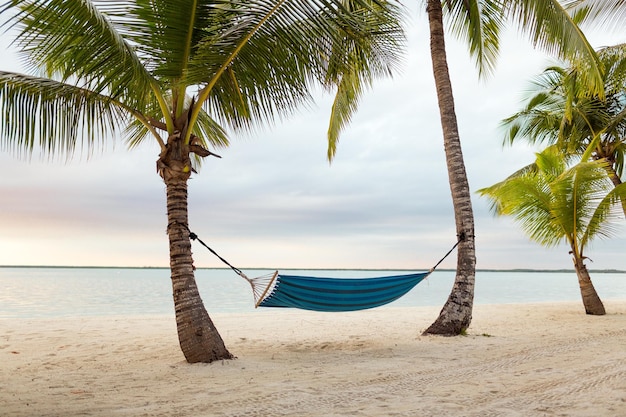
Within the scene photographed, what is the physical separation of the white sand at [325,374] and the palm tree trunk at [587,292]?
183cm

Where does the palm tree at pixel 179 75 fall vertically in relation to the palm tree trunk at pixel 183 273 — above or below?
above

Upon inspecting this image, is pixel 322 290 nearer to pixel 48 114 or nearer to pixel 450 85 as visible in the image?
pixel 48 114

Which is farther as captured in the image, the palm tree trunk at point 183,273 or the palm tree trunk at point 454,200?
the palm tree trunk at point 454,200

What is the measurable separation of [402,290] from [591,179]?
158 inches

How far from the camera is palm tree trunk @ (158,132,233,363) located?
3.67 meters

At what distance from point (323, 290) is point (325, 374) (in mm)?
859

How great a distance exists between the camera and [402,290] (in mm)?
4633

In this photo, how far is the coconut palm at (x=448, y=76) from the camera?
5031 millimetres

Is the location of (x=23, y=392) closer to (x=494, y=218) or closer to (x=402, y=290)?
(x=402, y=290)

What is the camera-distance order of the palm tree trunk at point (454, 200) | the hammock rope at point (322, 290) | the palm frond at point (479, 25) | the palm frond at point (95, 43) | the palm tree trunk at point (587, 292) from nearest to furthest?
the palm frond at point (95, 43) → the hammock rope at point (322, 290) → the palm tree trunk at point (454, 200) → the palm frond at point (479, 25) → the palm tree trunk at point (587, 292)

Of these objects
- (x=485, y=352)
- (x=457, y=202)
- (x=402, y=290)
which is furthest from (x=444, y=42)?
(x=485, y=352)

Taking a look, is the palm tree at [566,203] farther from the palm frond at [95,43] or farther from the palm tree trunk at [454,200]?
the palm frond at [95,43]

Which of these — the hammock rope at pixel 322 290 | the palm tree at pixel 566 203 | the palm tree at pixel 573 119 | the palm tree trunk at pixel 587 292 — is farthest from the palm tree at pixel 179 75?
the palm tree at pixel 573 119

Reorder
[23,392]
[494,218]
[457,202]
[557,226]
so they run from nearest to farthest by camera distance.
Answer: [23,392], [457,202], [557,226], [494,218]
